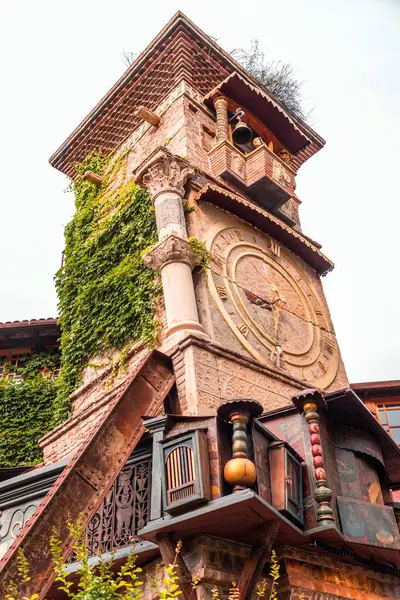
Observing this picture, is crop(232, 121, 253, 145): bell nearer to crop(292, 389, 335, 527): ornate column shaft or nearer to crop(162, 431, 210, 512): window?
crop(292, 389, 335, 527): ornate column shaft

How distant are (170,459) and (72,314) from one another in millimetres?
5509

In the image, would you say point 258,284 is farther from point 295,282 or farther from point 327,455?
point 327,455

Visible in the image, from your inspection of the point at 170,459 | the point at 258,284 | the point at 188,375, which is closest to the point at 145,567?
the point at 170,459

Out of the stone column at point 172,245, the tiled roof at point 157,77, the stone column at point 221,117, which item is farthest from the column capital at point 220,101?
the stone column at point 172,245

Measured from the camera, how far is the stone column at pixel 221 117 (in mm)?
12698

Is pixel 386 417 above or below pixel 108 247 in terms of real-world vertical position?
below

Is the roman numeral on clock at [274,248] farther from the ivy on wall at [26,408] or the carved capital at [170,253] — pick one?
the ivy on wall at [26,408]

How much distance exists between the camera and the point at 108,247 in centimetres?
1216

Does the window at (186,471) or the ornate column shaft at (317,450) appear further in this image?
the ornate column shaft at (317,450)

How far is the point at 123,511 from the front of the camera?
7.52 metres

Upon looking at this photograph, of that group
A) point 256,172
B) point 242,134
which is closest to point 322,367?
point 256,172

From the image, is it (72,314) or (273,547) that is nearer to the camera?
(273,547)

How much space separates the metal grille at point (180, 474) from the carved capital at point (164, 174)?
4976mm

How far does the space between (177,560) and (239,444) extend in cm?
125
